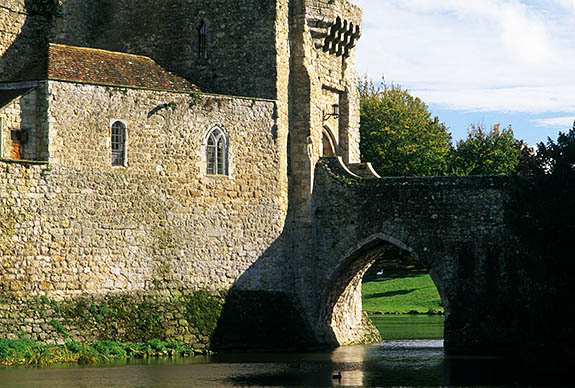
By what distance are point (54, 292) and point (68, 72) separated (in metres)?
8.40

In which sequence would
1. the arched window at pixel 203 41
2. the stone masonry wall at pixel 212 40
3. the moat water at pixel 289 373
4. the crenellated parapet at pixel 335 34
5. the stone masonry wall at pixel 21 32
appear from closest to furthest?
the moat water at pixel 289 373, the stone masonry wall at pixel 21 32, the stone masonry wall at pixel 212 40, the arched window at pixel 203 41, the crenellated parapet at pixel 335 34

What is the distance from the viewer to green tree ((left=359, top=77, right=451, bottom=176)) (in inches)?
3103

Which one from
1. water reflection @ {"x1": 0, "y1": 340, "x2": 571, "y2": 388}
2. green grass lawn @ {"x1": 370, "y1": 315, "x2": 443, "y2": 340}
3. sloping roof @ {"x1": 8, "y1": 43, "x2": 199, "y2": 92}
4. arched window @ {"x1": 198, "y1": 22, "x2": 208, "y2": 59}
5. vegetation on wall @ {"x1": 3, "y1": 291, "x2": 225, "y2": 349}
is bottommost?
green grass lawn @ {"x1": 370, "y1": 315, "x2": 443, "y2": 340}

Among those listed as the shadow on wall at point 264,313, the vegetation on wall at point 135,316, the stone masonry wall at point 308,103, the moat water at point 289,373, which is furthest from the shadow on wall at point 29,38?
the moat water at point 289,373

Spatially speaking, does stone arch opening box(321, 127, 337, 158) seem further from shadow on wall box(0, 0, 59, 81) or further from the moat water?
shadow on wall box(0, 0, 59, 81)

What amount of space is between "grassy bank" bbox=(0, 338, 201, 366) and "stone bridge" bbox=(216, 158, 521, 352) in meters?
3.61

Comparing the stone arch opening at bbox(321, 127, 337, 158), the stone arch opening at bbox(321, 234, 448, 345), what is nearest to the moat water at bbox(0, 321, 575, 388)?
the stone arch opening at bbox(321, 234, 448, 345)

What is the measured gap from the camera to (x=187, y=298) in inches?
1684

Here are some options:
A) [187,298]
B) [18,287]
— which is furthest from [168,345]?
[18,287]

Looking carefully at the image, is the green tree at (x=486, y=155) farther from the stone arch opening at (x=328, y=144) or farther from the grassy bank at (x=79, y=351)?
the grassy bank at (x=79, y=351)

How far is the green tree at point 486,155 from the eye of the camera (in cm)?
8006

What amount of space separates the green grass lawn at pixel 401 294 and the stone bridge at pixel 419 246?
909 inches

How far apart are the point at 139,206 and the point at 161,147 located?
250cm

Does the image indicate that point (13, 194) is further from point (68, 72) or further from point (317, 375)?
point (317, 375)
